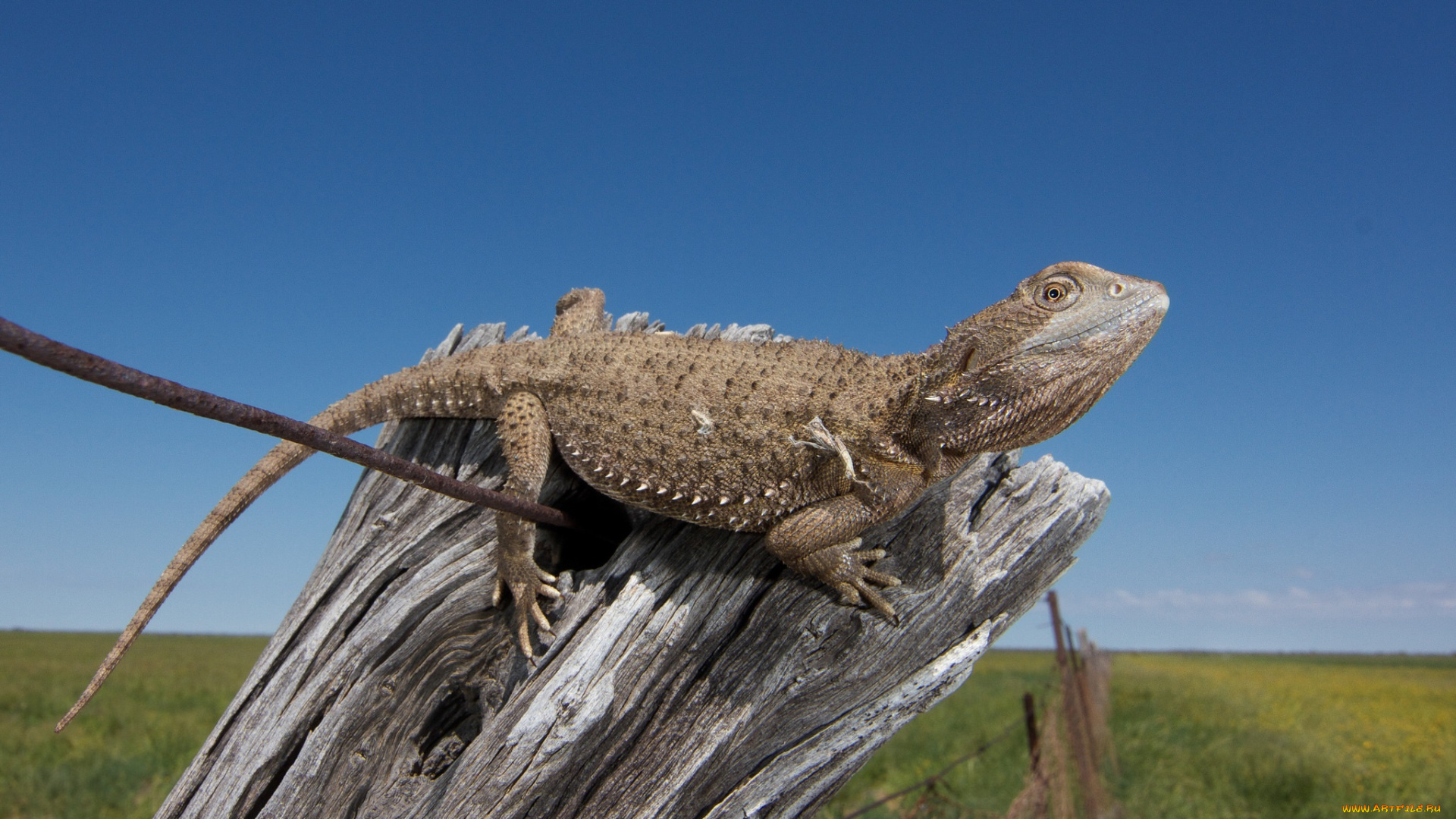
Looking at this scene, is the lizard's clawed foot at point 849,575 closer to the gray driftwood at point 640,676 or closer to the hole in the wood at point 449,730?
the gray driftwood at point 640,676

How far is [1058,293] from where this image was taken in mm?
3145

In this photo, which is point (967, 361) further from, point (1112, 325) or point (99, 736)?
point (99, 736)

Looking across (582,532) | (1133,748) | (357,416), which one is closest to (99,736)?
(357,416)

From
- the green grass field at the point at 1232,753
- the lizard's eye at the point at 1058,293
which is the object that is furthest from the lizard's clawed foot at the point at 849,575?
the green grass field at the point at 1232,753

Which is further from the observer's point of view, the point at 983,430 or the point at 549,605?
the point at 549,605

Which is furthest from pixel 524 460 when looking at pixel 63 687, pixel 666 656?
pixel 63 687

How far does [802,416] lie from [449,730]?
2808 mm

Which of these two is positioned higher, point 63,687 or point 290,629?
point 290,629

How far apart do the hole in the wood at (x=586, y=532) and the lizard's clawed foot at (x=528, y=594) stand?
368 mm

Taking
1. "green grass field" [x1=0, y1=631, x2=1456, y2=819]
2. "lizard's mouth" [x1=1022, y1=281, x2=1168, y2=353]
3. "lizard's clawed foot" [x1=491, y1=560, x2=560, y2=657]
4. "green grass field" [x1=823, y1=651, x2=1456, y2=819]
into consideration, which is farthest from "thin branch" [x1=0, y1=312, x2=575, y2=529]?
"green grass field" [x1=823, y1=651, x2=1456, y2=819]

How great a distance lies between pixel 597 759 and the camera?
3438 mm

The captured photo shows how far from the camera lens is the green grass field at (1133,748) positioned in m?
12.9

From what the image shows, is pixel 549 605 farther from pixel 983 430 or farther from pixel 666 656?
pixel 983 430

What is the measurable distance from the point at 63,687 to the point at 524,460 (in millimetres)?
31091
